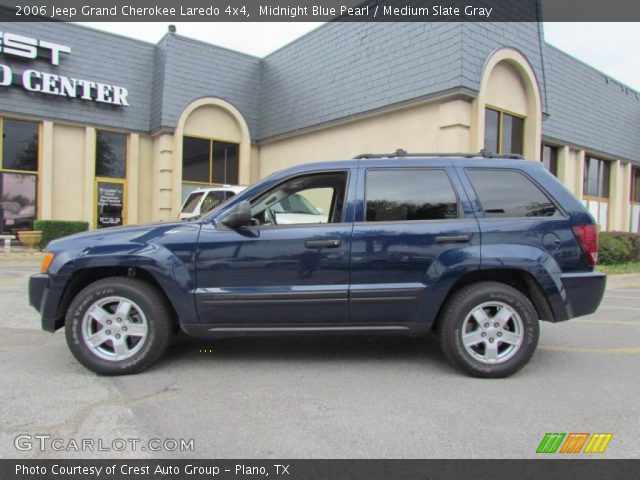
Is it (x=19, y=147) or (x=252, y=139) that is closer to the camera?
(x=19, y=147)

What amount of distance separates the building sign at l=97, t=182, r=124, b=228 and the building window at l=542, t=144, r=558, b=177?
14595 mm

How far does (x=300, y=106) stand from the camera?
50.7ft

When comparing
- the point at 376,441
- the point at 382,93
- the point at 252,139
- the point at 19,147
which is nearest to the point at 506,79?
the point at 382,93

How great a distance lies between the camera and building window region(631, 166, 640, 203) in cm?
2042

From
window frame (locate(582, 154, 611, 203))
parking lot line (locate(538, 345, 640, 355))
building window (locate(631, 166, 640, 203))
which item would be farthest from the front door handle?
building window (locate(631, 166, 640, 203))

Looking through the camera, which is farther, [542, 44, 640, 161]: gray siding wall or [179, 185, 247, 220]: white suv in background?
[542, 44, 640, 161]: gray siding wall

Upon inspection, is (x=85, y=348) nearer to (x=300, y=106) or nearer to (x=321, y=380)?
(x=321, y=380)

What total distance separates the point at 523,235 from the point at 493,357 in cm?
108

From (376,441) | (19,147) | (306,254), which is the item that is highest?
(19,147)

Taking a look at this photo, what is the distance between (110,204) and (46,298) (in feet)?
41.8

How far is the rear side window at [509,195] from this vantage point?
4.08 meters

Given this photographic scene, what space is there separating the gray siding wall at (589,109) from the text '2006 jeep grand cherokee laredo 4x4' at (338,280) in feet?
42.0

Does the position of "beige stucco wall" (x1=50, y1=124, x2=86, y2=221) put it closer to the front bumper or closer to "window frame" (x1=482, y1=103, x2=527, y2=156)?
the front bumper

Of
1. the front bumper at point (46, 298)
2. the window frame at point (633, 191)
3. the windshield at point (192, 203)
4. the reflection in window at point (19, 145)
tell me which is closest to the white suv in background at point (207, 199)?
the windshield at point (192, 203)
